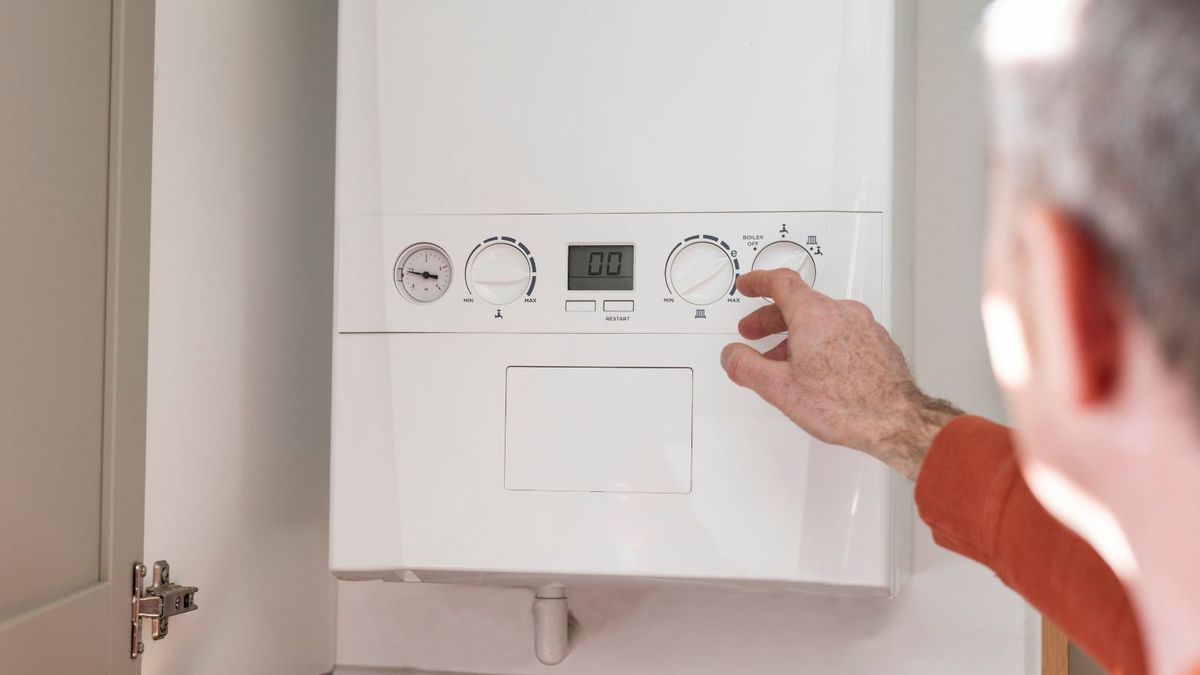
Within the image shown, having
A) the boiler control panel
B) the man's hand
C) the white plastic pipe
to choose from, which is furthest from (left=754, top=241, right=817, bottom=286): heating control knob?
the white plastic pipe

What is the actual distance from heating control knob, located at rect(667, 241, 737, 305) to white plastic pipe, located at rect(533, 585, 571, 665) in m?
0.43

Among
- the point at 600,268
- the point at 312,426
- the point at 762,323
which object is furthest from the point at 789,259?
the point at 312,426

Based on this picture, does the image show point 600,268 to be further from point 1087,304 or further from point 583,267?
point 1087,304

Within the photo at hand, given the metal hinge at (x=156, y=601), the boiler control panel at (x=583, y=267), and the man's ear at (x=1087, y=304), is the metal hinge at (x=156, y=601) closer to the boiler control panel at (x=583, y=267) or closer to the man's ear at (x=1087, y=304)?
the boiler control panel at (x=583, y=267)

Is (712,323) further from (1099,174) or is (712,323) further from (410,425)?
(1099,174)

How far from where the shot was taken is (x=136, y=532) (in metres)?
0.91

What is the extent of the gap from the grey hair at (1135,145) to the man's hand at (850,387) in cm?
58

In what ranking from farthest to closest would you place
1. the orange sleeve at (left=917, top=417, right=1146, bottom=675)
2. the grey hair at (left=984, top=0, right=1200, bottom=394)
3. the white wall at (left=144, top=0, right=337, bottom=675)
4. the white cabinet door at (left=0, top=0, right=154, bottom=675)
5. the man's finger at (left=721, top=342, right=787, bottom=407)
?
1. the white wall at (left=144, top=0, right=337, bottom=675)
2. the man's finger at (left=721, top=342, right=787, bottom=407)
3. the white cabinet door at (left=0, top=0, right=154, bottom=675)
4. the orange sleeve at (left=917, top=417, right=1146, bottom=675)
5. the grey hair at (left=984, top=0, right=1200, bottom=394)

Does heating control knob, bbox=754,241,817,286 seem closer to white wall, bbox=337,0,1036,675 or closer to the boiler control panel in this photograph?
the boiler control panel

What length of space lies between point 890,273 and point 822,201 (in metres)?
0.09

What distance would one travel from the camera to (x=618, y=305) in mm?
1037

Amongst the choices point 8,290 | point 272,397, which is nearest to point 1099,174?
point 8,290

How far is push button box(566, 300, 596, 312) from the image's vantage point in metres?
1.04

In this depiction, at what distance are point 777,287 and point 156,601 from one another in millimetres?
583
